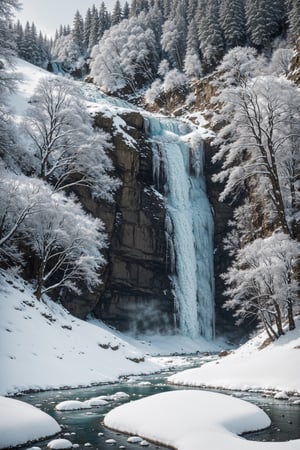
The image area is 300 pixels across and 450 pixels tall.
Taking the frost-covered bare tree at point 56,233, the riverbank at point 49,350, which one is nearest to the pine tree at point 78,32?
the frost-covered bare tree at point 56,233

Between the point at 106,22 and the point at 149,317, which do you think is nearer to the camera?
the point at 149,317

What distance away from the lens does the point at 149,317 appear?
42938 millimetres

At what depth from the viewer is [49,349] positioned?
20406 mm

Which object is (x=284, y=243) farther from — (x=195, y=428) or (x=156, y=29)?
(x=156, y=29)

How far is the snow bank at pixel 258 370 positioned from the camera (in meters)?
17.1

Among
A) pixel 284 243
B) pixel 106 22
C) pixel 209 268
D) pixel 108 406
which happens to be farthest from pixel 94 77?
pixel 108 406

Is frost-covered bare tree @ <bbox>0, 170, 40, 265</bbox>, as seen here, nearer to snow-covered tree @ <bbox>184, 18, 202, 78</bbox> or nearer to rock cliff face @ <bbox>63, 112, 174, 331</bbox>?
rock cliff face @ <bbox>63, 112, 174, 331</bbox>

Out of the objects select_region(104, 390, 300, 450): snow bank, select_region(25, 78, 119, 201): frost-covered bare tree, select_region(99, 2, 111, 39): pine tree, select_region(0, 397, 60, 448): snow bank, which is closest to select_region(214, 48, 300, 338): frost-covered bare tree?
select_region(104, 390, 300, 450): snow bank

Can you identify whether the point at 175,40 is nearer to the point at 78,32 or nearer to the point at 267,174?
the point at 78,32

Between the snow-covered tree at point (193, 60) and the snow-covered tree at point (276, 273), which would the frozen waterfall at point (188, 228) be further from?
the snow-covered tree at point (193, 60)

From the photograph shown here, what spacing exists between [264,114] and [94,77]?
218 ft

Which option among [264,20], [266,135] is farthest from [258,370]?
[264,20]

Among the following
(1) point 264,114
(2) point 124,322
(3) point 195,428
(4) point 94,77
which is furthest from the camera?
(4) point 94,77

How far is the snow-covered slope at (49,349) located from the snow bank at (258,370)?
4371mm
